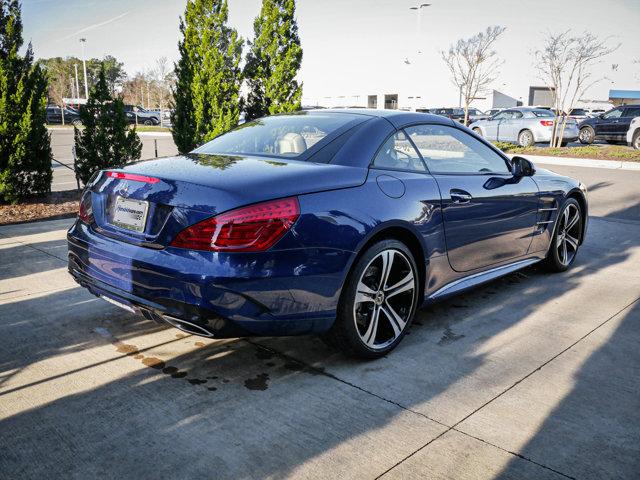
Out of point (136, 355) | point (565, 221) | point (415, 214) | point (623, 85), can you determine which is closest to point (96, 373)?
point (136, 355)

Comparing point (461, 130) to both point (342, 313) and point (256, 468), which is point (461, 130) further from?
point (256, 468)

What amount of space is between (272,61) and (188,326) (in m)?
11.2

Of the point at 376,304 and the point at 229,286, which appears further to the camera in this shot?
the point at 376,304

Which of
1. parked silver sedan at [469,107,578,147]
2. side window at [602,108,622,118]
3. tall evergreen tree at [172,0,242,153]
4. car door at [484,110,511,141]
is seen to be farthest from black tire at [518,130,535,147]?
tall evergreen tree at [172,0,242,153]

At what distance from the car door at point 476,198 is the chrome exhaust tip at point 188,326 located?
5.76 ft

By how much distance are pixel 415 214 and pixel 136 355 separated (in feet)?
6.21

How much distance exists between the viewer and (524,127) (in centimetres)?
2188

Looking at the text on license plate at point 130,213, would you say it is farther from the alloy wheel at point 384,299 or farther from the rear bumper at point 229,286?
the alloy wheel at point 384,299

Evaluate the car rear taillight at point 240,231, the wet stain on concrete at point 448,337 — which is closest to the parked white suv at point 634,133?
the wet stain on concrete at point 448,337

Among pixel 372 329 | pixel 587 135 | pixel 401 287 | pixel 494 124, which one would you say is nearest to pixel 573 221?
pixel 401 287

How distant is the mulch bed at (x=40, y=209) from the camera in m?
7.52

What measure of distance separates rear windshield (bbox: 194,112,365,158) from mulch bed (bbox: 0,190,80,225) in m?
4.47

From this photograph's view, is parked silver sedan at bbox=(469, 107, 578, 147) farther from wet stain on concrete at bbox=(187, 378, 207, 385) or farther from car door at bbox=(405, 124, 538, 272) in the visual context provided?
wet stain on concrete at bbox=(187, 378, 207, 385)

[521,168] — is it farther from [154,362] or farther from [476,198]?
[154,362]
